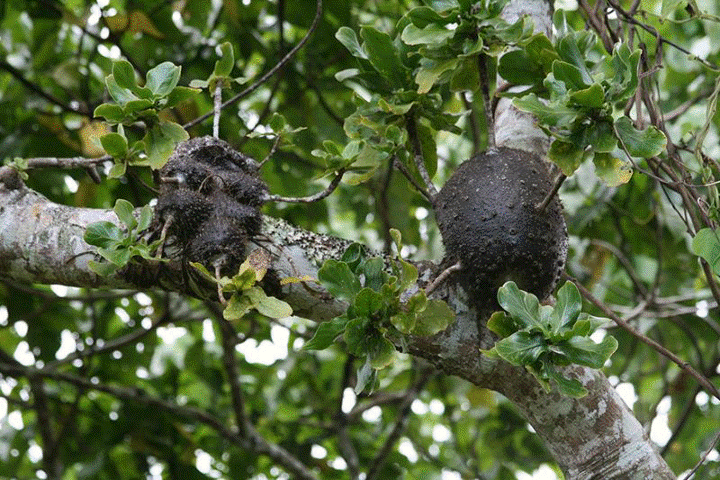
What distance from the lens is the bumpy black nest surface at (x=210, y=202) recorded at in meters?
1.14

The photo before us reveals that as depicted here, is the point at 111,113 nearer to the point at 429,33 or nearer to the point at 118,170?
the point at 118,170

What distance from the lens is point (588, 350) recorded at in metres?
0.99

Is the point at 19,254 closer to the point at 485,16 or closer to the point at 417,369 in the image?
the point at 485,16

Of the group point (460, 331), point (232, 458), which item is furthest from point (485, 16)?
point (232, 458)

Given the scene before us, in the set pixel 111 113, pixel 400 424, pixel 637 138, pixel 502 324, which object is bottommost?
pixel 400 424

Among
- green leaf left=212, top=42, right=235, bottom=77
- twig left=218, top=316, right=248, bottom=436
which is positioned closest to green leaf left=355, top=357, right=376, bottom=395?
green leaf left=212, top=42, right=235, bottom=77

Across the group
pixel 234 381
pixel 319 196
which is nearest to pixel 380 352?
pixel 319 196

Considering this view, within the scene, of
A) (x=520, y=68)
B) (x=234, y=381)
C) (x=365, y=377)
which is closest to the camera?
(x=365, y=377)

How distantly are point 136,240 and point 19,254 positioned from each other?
0.19 metres

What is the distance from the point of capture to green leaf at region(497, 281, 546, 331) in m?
1.02

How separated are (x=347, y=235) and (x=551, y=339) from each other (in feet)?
7.65

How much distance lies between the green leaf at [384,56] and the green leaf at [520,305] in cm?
41

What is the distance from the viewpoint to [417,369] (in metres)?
2.54

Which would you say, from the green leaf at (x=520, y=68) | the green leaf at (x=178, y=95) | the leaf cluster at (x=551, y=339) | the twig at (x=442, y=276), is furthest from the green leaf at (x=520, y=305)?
the green leaf at (x=178, y=95)
